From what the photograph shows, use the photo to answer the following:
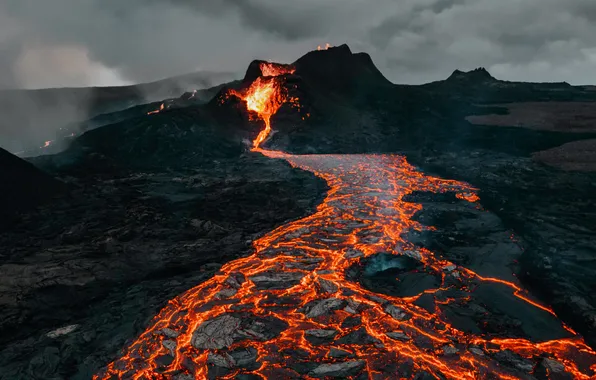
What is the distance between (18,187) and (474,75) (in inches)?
3651

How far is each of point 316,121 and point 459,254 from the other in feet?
122

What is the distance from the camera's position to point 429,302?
12844 mm

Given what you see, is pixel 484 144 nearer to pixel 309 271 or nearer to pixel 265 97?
pixel 265 97

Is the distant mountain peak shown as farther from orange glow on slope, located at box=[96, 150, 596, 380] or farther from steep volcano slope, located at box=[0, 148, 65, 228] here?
steep volcano slope, located at box=[0, 148, 65, 228]

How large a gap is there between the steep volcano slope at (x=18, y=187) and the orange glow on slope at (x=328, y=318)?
15.6m

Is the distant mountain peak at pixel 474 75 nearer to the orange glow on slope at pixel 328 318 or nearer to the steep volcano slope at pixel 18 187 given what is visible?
the orange glow on slope at pixel 328 318

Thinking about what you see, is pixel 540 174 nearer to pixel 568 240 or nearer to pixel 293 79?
pixel 568 240

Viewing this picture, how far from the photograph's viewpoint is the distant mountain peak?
79750mm

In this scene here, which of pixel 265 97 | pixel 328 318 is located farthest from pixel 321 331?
pixel 265 97

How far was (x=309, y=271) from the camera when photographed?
14.9 meters

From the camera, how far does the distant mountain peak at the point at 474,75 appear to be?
79750 millimetres

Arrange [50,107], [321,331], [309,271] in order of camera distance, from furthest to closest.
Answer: [50,107], [309,271], [321,331]

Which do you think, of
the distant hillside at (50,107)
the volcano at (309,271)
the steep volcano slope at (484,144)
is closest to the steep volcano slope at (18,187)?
the volcano at (309,271)

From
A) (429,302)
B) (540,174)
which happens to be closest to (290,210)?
(429,302)
